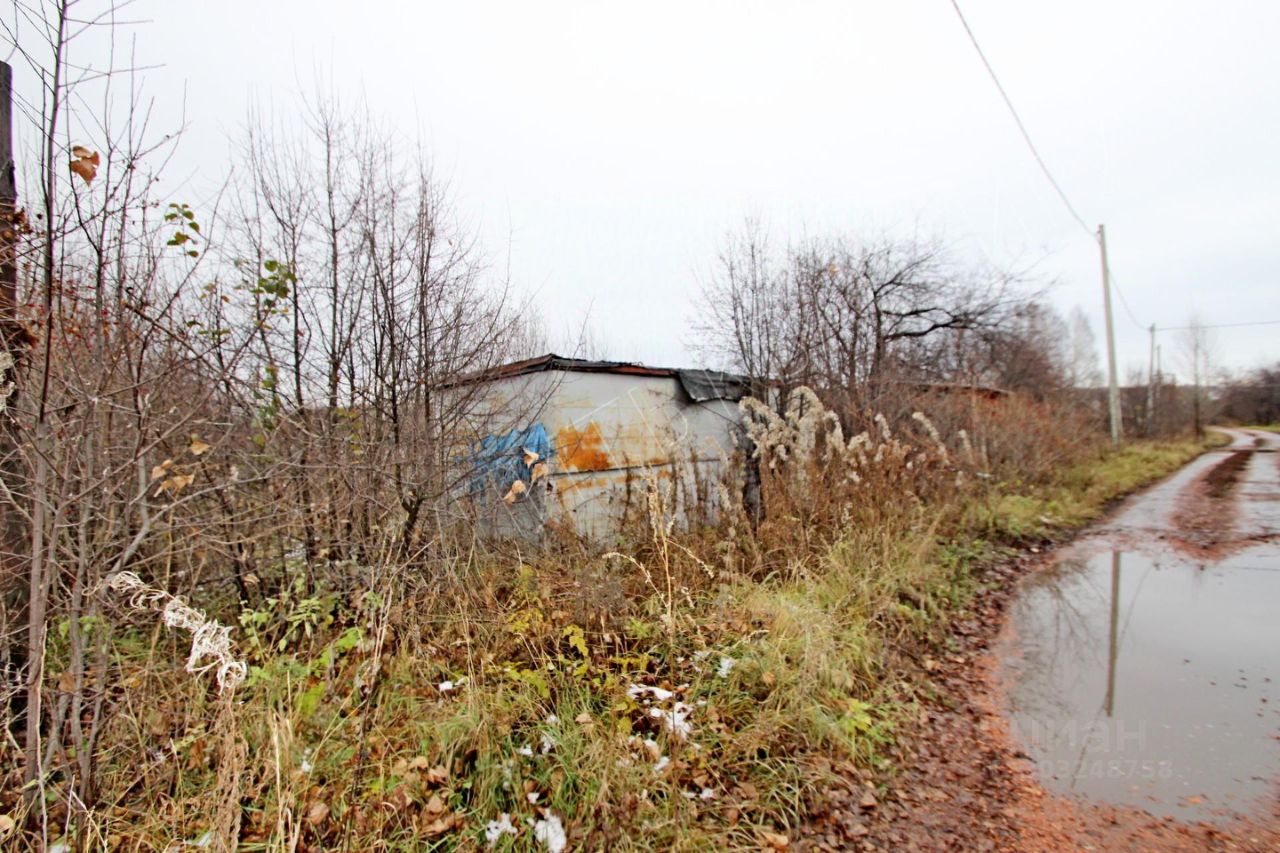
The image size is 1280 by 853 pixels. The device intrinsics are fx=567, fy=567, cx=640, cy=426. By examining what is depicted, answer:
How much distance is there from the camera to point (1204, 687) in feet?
11.5

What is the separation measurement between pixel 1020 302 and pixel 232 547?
15472mm

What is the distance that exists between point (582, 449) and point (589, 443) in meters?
0.14

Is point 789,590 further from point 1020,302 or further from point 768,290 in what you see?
point 1020,302

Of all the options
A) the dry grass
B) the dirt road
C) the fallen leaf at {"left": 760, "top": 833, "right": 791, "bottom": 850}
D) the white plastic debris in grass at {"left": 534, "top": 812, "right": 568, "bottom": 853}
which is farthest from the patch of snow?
the dirt road

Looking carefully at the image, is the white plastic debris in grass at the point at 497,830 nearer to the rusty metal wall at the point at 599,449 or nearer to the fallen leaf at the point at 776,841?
the fallen leaf at the point at 776,841

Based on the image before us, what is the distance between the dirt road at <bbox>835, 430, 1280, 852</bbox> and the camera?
2486mm

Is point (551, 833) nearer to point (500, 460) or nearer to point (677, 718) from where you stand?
point (677, 718)

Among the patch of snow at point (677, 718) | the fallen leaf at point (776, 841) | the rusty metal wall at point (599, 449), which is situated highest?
the rusty metal wall at point (599, 449)

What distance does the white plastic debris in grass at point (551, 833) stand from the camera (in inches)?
90.3

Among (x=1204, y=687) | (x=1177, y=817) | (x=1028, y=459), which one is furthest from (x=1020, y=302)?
(x=1177, y=817)

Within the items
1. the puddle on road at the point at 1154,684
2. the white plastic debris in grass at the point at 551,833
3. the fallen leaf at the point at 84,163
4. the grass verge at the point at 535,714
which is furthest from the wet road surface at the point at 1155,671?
the fallen leaf at the point at 84,163

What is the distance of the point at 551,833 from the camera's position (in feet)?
7.66

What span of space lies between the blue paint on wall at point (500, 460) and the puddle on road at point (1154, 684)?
4.07 m

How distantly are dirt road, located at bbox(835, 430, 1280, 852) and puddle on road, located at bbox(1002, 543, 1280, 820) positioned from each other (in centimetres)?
1
